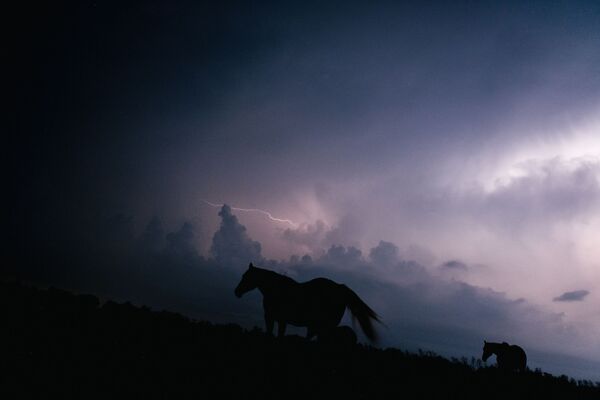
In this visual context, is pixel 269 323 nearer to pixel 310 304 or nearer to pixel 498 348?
pixel 310 304

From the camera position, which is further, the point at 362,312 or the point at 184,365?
the point at 362,312

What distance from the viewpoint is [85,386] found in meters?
5.25

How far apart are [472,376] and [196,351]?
7.52 metres

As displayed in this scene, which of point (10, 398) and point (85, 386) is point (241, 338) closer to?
point (85, 386)

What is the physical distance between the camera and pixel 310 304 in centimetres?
1239

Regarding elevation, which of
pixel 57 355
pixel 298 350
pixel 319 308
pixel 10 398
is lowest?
pixel 10 398

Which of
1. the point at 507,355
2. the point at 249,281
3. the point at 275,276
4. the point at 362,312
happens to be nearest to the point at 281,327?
the point at 275,276

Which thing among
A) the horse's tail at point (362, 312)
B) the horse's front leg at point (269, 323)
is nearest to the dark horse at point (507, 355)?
the horse's tail at point (362, 312)

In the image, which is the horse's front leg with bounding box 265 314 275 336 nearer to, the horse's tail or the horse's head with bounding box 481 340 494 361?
the horse's tail

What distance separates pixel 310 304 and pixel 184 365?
633cm

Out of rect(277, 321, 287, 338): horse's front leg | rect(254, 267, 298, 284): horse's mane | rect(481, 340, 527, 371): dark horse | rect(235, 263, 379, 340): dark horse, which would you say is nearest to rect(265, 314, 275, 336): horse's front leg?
rect(235, 263, 379, 340): dark horse

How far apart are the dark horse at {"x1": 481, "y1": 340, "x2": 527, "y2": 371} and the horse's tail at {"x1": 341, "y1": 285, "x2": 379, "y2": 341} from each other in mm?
10411

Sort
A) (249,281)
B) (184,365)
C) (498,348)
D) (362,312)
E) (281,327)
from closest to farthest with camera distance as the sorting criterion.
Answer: (184,365)
(281,327)
(362,312)
(249,281)
(498,348)

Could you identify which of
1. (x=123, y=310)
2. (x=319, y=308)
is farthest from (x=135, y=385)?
(x=319, y=308)
